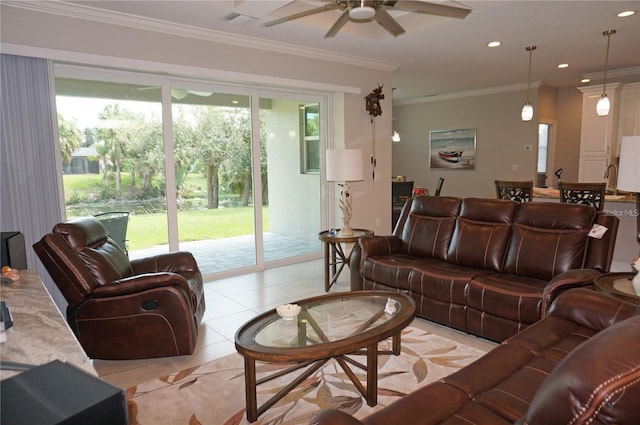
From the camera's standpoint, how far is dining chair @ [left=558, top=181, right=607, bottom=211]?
4.48 metres

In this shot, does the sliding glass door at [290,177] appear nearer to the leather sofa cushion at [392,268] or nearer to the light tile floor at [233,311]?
the light tile floor at [233,311]

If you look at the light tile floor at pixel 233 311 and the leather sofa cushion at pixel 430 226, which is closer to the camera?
the light tile floor at pixel 233 311

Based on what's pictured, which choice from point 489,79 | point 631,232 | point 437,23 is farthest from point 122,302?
point 489,79

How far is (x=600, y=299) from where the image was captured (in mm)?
2275

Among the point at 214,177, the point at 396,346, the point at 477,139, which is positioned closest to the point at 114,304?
the point at 396,346

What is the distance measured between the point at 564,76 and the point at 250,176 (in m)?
5.98

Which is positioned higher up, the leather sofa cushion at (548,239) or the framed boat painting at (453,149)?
the framed boat painting at (453,149)

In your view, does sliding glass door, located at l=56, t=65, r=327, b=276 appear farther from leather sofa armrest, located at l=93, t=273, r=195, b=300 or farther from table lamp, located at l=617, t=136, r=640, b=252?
table lamp, located at l=617, t=136, r=640, b=252

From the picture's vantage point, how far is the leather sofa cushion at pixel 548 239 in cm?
314

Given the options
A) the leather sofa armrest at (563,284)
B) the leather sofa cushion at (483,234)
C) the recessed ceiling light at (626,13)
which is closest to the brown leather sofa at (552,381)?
the leather sofa armrest at (563,284)

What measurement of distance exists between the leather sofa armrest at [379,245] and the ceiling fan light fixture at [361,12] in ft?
6.69

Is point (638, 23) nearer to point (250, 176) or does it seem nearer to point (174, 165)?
point (250, 176)

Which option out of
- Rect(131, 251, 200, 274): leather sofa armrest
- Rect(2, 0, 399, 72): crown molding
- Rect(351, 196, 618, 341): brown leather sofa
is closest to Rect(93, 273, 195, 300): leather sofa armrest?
Rect(131, 251, 200, 274): leather sofa armrest

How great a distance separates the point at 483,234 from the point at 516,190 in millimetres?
2181
